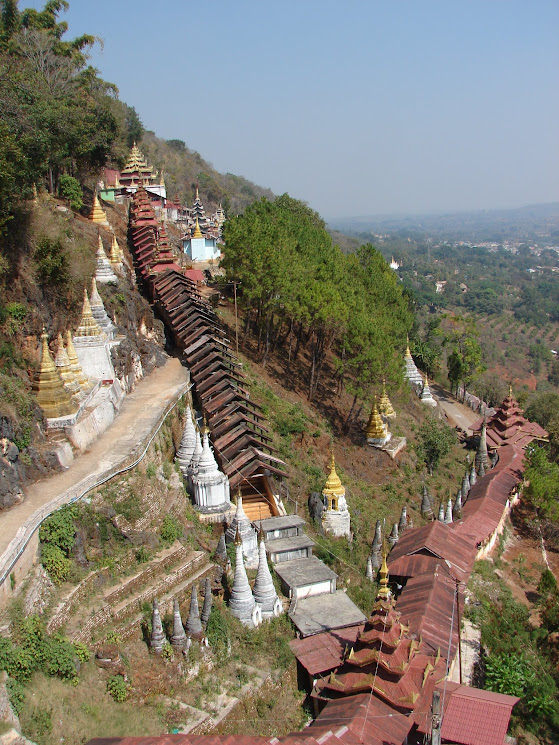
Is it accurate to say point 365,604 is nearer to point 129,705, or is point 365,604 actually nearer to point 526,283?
point 129,705

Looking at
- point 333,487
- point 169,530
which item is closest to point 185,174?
point 333,487

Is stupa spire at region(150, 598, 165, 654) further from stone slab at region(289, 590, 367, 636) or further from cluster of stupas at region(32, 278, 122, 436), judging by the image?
cluster of stupas at region(32, 278, 122, 436)

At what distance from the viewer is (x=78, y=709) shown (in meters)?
14.5

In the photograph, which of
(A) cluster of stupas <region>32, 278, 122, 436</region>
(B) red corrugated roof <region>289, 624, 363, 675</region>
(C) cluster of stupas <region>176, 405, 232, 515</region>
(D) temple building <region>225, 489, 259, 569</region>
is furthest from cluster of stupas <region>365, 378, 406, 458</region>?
(B) red corrugated roof <region>289, 624, 363, 675</region>

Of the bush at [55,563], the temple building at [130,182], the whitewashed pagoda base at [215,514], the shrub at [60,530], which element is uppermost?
the temple building at [130,182]

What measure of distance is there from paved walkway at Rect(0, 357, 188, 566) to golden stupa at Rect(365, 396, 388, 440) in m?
11.9

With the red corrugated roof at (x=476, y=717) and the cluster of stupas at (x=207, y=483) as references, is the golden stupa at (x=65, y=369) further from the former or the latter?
the red corrugated roof at (x=476, y=717)

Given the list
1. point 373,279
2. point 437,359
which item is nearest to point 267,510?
point 373,279

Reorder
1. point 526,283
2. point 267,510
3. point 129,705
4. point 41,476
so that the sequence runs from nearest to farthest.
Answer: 1. point 129,705
2. point 41,476
3. point 267,510
4. point 526,283

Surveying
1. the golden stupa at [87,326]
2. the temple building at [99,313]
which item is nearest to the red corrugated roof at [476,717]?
the golden stupa at [87,326]

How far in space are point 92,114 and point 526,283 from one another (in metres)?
178

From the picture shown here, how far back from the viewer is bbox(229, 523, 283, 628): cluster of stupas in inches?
758

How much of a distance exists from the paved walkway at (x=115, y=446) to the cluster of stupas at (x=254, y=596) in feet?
14.7

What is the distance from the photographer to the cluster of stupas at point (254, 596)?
19.3 meters
